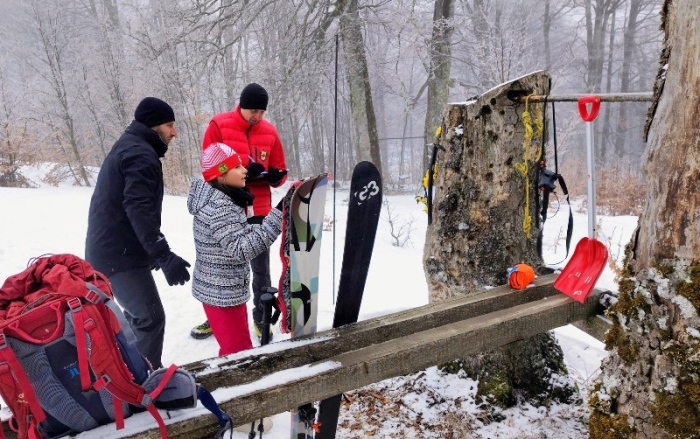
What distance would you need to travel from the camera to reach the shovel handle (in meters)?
2.07

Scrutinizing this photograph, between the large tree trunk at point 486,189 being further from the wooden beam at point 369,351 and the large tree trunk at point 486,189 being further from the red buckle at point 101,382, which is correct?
the red buckle at point 101,382

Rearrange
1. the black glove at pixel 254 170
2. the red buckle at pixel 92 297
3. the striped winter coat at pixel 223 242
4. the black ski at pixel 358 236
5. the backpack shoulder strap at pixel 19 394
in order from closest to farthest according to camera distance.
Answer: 1. the backpack shoulder strap at pixel 19 394
2. the red buckle at pixel 92 297
3. the black ski at pixel 358 236
4. the striped winter coat at pixel 223 242
5. the black glove at pixel 254 170

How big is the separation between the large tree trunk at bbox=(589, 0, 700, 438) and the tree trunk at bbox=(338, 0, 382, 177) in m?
9.08

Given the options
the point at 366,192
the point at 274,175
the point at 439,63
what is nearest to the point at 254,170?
the point at 274,175

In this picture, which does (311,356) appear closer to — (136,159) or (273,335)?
(136,159)

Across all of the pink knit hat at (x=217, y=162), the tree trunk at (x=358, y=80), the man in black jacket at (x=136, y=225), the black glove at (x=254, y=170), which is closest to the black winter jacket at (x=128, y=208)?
the man in black jacket at (x=136, y=225)

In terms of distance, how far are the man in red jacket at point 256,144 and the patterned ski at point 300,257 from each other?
4.68 ft

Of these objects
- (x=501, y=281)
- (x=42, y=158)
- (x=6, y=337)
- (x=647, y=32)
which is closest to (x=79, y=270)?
(x=6, y=337)

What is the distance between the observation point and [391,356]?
1.74m

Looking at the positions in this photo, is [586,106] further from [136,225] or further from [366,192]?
[136,225]

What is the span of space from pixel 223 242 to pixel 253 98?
153 centimetres

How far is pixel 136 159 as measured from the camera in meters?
2.59

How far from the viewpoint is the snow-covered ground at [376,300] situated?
282 cm

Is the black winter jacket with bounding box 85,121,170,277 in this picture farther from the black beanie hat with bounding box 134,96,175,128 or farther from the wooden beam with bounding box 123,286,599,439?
the wooden beam with bounding box 123,286,599,439
